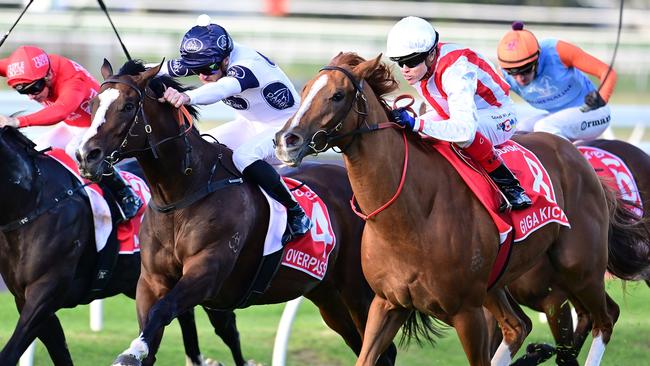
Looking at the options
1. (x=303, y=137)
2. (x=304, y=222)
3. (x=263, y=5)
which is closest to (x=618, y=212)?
(x=304, y=222)

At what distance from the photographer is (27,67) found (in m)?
6.50

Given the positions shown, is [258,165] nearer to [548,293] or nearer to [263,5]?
[548,293]

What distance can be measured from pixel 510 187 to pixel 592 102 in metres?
2.51

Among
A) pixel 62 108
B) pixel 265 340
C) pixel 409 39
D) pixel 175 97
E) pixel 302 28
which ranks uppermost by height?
pixel 409 39

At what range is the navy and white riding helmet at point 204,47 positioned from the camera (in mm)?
5859


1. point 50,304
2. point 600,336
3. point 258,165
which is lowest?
point 600,336

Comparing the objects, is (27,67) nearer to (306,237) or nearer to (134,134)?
(134,134)

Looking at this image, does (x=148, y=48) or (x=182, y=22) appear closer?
(x=148, y=48)

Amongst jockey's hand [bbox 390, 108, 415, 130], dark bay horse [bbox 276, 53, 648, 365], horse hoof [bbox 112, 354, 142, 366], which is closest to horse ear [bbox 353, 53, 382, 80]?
dark bay horse [bbox 276, 53, 648, 365]

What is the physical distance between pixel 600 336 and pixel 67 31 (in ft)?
43.4

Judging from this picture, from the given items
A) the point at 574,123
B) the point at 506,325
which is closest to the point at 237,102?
the point at 506,325

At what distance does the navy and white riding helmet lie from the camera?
19.2 ft

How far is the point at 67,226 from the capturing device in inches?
252

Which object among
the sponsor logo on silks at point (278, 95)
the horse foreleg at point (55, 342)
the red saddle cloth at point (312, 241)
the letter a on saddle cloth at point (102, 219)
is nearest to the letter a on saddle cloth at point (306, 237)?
the red saddle cloth at point (312, 241)
